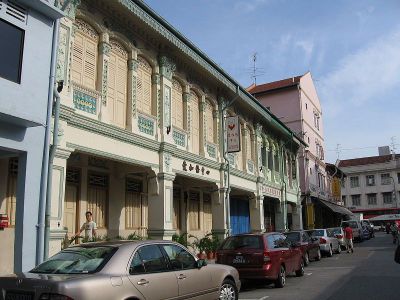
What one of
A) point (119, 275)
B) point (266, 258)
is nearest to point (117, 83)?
point (266, 258)

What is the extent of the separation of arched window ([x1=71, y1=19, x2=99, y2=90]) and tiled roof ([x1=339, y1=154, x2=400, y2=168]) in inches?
3037

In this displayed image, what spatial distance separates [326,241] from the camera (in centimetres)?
2342

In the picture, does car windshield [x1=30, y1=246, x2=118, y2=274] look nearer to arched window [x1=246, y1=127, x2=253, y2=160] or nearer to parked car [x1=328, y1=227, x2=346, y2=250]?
arched window [x1=246, y1=127, x2=253, y2=160]

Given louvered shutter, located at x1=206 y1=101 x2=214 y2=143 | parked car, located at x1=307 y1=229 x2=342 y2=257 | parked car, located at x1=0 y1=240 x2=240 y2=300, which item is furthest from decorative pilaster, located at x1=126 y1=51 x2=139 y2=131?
parked car, located at x1=307 y1=229 x2=342 y2=257

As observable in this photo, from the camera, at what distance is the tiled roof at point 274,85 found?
4041 cm

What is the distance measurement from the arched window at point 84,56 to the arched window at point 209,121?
7080 mm

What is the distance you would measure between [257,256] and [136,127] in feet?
17.2

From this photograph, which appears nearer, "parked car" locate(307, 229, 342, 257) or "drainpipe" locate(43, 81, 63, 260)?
"drainpipe" locate(43, 81, 63, 260)

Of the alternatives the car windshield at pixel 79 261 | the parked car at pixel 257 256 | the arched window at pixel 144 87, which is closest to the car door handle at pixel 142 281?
the car windshield at pixel 79 261

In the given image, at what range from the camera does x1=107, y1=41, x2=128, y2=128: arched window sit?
1347 cm

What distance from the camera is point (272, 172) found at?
27.3m

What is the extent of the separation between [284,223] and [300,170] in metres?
10.5

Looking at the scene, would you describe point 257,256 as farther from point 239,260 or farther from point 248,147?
point 248,147

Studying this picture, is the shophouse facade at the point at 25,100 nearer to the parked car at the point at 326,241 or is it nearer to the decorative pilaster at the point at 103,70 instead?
the decorative pilaster at the point at 103,70
